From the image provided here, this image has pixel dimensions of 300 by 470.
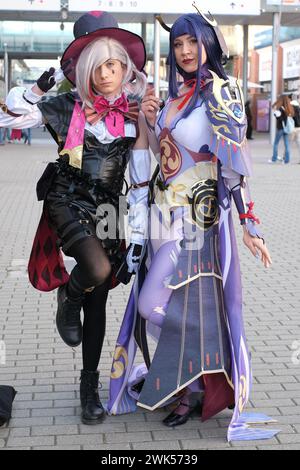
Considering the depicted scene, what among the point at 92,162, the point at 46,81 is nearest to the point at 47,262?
the point at 92,162

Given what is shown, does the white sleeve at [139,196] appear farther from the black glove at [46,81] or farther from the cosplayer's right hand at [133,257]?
the black glove at [46,81]

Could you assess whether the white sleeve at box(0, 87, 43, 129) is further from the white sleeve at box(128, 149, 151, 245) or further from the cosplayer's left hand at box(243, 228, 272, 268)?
the cosplayer's left hand at box(243, 228, 272, 268)

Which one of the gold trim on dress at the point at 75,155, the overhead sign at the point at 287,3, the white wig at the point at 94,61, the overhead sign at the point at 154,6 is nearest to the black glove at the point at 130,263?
the gold trim on dress at the point at 75,155

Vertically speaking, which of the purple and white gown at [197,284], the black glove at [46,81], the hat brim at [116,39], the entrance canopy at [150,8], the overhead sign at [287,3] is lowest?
the purple and white gown at [197,284]

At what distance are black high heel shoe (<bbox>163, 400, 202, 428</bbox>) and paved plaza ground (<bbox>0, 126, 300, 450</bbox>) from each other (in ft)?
0.10

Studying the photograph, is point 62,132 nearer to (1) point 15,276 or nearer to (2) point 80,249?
(2) point 80,249

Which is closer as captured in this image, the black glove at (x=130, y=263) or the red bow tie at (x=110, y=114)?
the red bow tie at (x=110, y=114)

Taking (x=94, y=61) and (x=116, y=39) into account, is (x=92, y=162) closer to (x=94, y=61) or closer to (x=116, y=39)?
(x=94, y=61)

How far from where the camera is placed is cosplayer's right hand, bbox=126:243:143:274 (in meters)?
3.47

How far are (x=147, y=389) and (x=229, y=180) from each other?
3.20ft

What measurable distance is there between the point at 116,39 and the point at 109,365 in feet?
5.90

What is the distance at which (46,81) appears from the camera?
330cm

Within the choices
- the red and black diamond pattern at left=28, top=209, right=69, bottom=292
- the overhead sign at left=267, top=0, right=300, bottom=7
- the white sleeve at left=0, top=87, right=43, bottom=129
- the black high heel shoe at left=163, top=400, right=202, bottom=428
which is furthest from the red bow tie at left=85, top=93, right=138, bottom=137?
the overhead sign at left=267, top=0, right=300, bottom=7

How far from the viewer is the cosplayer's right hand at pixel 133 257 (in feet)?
11.4
